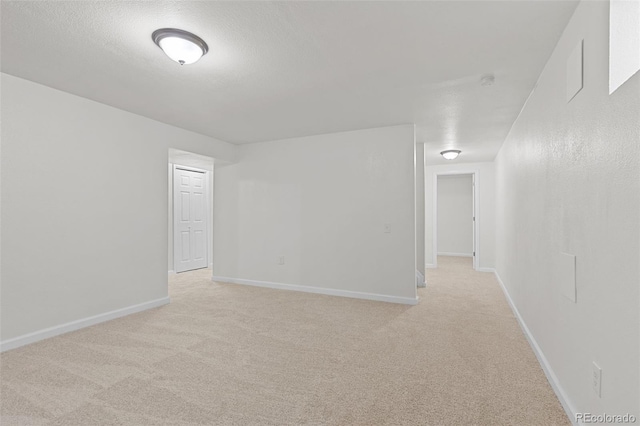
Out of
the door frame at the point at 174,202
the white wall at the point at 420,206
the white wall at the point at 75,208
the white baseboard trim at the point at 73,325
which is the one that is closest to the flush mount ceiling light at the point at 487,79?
the white wall at the point at 420,206

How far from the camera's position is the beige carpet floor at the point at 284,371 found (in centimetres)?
185

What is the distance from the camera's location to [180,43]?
214 cm

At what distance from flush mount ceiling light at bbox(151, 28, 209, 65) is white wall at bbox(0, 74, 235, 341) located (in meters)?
1.71

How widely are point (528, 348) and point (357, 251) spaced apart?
228 cm

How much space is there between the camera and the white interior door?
653 centimetres

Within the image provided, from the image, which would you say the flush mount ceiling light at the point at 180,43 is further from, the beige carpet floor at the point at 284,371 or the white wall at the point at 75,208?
the beige carpet floor at the point at 284,371

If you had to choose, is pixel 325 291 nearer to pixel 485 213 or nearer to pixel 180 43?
pixel 180 43

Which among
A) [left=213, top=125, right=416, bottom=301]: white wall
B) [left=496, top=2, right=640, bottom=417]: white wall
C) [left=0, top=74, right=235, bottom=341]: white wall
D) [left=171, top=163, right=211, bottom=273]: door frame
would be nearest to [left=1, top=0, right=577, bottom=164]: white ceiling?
[left=0, top=74, right=235, bottom=341]: white wall

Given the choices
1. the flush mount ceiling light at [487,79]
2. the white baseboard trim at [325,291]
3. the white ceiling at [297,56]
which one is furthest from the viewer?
the white baseboard trim at [325,291]

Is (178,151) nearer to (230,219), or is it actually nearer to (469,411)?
(230,219)

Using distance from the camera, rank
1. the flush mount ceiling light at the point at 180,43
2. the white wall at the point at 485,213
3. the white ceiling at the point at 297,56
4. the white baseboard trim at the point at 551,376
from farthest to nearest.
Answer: the white wall at the point at 485,213 < the flush mount ceiling light at the point at 180,43 < the white ceiling at the point at 297,56 < the white baseboard trim at the point at 551,376

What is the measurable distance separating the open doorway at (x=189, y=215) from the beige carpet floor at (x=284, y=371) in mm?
2893

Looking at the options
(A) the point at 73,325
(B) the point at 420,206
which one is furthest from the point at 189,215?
(B) the point at 420,206

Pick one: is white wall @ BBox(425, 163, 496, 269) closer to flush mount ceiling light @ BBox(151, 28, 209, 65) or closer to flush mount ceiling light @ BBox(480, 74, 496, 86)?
flush mount ceiling light @ BBox(480, 74, 496, 86)
